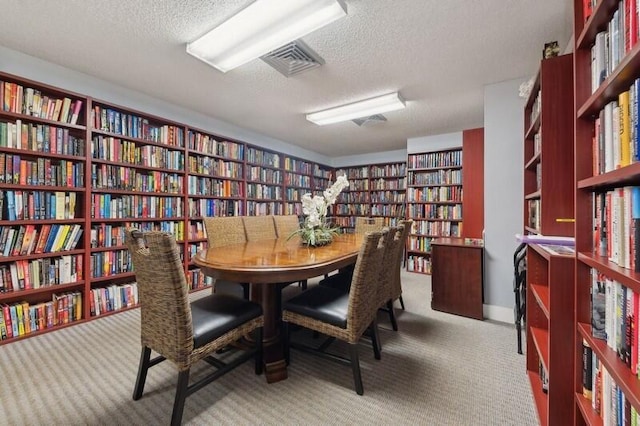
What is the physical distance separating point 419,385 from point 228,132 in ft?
12.3

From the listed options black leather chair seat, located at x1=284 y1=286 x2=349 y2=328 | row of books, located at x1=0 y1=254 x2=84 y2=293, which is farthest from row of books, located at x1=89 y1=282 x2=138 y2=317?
black leather chair seat, located at x1=284 y1=286 x2=349 y2=328

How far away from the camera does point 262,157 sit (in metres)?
4.39

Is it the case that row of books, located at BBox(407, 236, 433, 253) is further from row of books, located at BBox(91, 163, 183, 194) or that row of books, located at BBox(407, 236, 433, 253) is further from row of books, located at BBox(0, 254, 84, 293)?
row of books, located at BBox(0, 254, 84, 293)

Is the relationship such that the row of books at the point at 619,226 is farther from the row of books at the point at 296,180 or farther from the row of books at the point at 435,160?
the row of books at the point at 296,180

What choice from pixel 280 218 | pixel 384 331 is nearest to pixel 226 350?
pixel 384 331

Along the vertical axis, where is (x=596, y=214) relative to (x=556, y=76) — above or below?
below

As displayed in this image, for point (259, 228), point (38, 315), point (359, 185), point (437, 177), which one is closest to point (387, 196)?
point (359, 185)

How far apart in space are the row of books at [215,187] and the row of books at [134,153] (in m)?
0.27

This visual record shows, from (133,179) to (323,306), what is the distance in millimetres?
2591

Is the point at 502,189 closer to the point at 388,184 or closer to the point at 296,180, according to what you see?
the point at 388,184

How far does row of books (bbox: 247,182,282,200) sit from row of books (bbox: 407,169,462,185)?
2.40 m

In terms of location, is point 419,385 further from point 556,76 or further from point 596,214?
point 556,76

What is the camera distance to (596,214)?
0.86 metres

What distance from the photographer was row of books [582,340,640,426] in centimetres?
69
